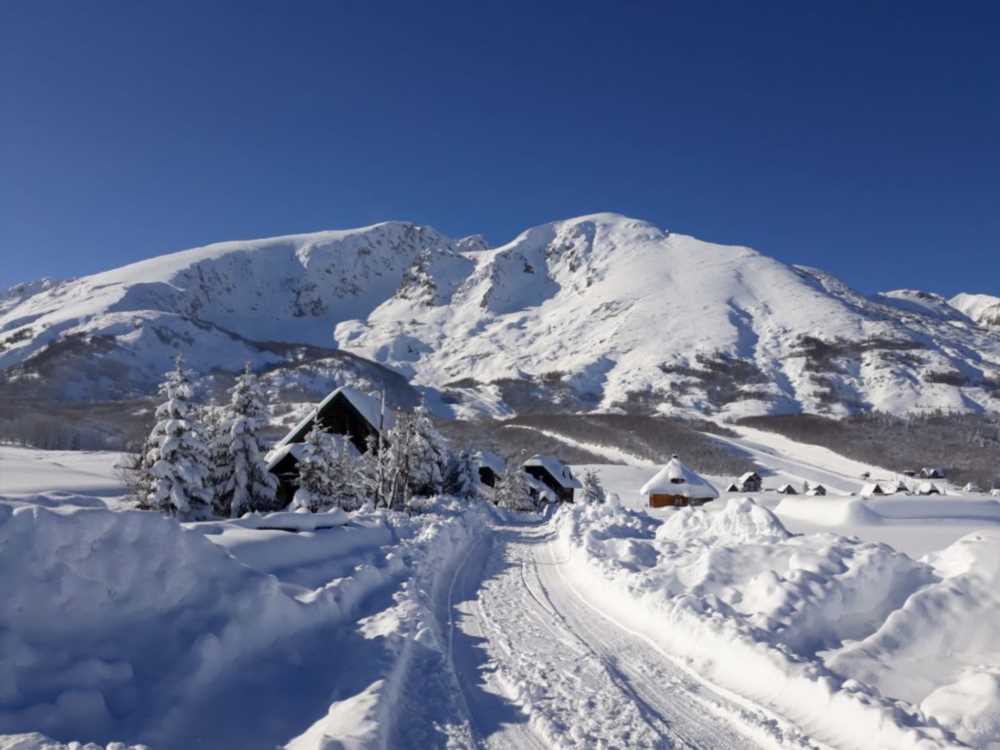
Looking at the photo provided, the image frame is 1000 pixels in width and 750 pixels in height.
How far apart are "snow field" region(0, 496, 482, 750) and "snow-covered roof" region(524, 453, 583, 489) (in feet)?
220

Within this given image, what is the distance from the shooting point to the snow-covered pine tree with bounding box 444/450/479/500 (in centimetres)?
4712

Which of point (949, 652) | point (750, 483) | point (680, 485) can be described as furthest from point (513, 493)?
point (949, 652)

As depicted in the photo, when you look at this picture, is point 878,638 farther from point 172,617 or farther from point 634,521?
point 634,521

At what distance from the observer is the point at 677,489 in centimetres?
5575

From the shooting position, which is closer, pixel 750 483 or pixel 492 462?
pixel 492 462

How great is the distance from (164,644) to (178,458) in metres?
19.0

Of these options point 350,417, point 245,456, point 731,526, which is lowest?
point 245,456

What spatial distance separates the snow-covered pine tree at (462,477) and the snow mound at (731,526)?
28354 millimetres

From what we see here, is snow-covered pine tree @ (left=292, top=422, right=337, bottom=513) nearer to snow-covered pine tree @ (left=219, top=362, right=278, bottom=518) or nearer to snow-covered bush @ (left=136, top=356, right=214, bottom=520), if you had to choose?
snow-covered pine tree @ (left=219, top=362, right=278, bottom=518)

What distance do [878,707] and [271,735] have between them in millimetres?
5415

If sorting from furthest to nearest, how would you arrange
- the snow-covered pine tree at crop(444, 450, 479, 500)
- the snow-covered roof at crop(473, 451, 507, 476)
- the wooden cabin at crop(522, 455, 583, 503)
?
the wooden cabin at crop(522, 455, 583, 503) → the snow-covered roof at crop(473, 451, 507, 476) → the snow-covered pine tree at crop(444, 450, 479, 500)

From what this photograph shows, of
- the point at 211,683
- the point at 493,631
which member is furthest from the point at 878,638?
the point at 211,683

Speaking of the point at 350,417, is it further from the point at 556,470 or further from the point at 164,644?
the point at 556,470

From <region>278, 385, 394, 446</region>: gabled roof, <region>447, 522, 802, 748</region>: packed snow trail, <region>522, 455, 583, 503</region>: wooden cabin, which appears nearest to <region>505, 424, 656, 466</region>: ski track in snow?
<region>522, 455, 583, 503</region>: wooden cabin
